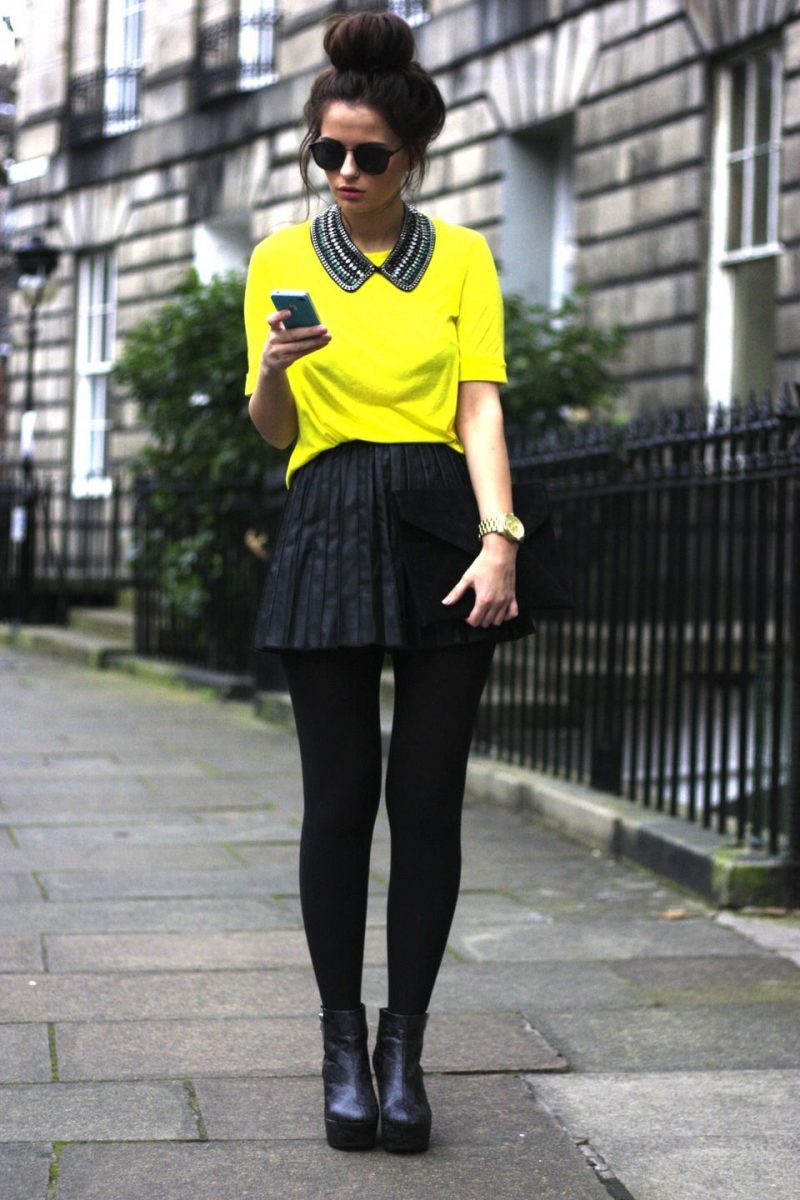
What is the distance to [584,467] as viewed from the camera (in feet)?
23.7

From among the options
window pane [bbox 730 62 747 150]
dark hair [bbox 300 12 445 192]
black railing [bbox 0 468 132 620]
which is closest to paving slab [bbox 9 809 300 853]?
dark hair [bbox 300 12 445 192]

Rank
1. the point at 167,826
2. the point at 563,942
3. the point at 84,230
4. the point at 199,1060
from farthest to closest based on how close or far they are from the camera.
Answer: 1. the point at 84,230
2. the point at 167,826
3. the point at 563,942
4. the point at 199,1060

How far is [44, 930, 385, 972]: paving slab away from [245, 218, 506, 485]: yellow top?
68.6 inches

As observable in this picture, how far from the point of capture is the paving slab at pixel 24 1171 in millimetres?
2953

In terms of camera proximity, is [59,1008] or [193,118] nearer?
[59,1008]

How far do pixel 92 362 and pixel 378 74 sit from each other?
19391 mm

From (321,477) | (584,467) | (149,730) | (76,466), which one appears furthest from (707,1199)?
(76,466)

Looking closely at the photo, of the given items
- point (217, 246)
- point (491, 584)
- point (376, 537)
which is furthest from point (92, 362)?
point (491, 584)

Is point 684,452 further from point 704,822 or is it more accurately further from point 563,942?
point 563,942

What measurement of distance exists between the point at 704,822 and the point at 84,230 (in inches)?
704

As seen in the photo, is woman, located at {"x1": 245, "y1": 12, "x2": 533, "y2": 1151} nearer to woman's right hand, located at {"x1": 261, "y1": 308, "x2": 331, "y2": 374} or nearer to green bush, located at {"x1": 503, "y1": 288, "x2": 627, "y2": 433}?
woman's right hand, located at {"x1": 261, "y1": 308, "x2": 331, "y2": 374}

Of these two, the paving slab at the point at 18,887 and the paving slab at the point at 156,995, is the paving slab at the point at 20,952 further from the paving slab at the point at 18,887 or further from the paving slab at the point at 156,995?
the paving slab at the point at 18,887

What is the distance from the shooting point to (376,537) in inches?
128

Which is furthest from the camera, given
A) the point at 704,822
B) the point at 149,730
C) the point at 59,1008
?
the point at 149,730
